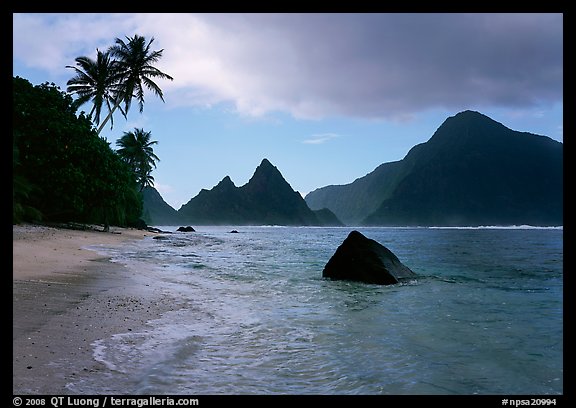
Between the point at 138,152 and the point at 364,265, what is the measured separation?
162 feet

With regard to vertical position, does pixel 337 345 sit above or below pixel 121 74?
below

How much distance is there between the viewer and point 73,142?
92.3 feet

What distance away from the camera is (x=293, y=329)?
5930mm

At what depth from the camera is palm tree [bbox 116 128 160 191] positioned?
5347 centimetres

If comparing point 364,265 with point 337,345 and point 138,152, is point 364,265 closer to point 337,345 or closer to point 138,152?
point 337,345

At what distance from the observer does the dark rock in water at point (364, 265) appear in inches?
464

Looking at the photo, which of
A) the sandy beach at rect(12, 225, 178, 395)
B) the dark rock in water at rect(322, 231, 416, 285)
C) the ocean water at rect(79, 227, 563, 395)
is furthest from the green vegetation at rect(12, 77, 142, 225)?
the ocean water at rect(79, 227, 563, 395)

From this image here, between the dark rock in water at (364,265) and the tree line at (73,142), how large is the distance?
18.4 meters

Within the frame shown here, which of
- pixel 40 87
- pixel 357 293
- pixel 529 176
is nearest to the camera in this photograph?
pixel 357 293

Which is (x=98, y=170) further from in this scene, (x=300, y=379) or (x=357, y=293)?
(x=300, y=379)

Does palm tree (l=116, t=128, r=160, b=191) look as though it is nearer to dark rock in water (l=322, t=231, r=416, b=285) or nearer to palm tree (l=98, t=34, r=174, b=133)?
palm tree (l=98, t=34, r=174, b=133)

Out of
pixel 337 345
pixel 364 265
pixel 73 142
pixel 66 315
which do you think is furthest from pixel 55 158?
pixel 337 345
